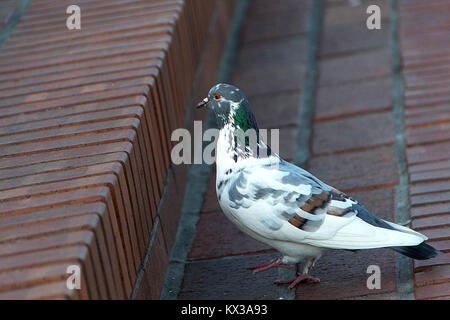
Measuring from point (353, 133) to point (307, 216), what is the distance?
62.9 inches

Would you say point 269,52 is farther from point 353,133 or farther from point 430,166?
point 430,166

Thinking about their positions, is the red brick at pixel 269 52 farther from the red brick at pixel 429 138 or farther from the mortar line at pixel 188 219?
the red brick at pixel 429 138

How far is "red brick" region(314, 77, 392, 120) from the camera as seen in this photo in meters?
4.46

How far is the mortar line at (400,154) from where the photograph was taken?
2949mm

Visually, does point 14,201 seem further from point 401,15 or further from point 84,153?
point 401,15

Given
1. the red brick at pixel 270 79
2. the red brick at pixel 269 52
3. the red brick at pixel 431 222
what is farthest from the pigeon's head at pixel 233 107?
the red brick at pixel 269 52

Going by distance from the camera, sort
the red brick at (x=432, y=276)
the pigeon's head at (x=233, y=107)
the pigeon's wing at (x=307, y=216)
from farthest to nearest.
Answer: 1. the pigeon's head at (x=233, y=107)
2. the red brick at (x=432, y=276)
3. the pigeon's wing at (x=307, y=216)

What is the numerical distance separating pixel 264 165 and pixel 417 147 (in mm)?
1244

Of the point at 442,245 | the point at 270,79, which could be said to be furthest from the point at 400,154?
→ the point at 270,79

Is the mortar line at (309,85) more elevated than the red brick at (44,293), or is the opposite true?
the mortar line at (309,85)

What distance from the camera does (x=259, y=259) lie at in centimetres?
331

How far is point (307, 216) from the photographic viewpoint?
275 centimetres


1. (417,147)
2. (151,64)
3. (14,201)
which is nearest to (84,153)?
(14,201)
